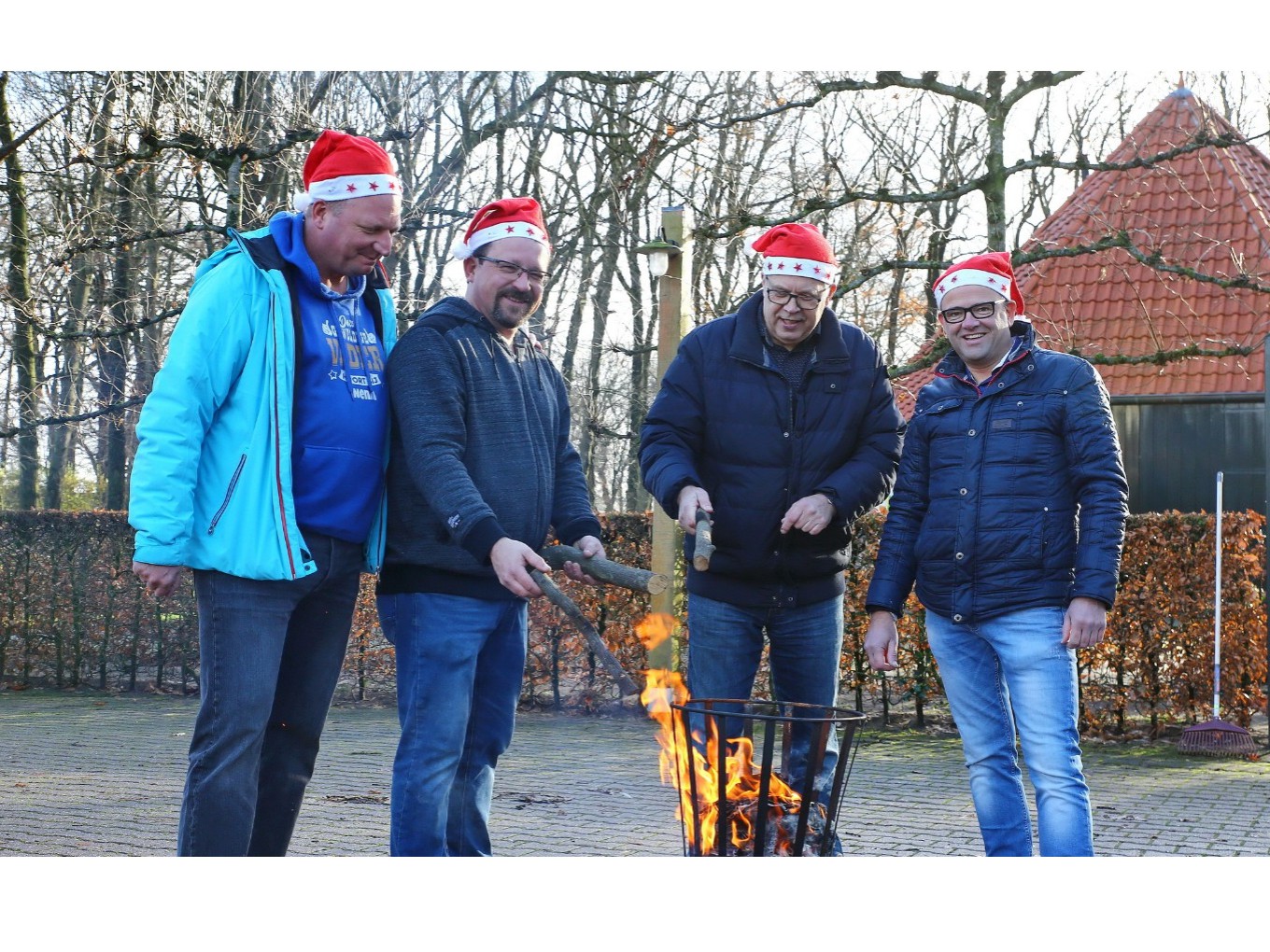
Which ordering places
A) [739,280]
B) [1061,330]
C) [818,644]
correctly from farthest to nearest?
[739,280] → [1061,330] → [818,644]

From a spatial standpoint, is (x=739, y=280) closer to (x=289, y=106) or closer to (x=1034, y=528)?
(x=289, y=106)

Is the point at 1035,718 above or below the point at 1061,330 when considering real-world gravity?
below

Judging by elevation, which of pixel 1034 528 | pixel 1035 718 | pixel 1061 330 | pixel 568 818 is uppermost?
pixel 1061 330

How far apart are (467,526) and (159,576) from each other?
0.76m

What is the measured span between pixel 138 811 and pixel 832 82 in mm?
5990

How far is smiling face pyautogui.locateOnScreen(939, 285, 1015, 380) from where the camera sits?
387 cm

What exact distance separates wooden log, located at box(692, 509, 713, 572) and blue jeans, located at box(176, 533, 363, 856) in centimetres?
95

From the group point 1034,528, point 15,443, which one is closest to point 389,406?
point 1034,528

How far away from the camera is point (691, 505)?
3.68 m

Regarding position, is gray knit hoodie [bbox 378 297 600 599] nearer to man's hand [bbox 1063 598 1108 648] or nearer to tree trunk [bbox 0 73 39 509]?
man's hand [bbox 1063 598 1108 648]

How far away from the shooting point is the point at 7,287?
1042 cm

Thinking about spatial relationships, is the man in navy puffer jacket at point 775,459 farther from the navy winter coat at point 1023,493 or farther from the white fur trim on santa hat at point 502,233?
the white fur trim on santa hat at point 502,233

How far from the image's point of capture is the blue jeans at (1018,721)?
3660mm

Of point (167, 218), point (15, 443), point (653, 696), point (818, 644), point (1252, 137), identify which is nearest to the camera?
point (653, 696)
